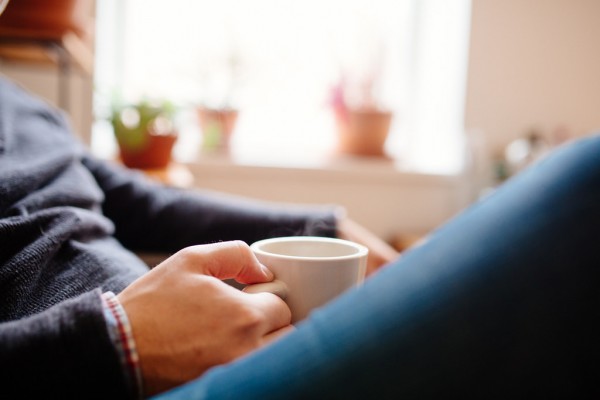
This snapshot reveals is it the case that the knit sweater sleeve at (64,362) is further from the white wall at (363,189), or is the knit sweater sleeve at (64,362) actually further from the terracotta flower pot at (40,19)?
the white wall at (363,189)

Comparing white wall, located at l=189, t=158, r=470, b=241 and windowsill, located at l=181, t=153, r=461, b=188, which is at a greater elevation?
windowsill, located at l=181, t=153, r=461, b=188

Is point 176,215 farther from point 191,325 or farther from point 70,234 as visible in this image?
point 191,325

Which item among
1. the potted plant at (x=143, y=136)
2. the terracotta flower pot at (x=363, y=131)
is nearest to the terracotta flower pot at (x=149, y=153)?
the potted plant at (x=143, y=136)

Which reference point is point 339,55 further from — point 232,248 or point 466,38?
point 232,248

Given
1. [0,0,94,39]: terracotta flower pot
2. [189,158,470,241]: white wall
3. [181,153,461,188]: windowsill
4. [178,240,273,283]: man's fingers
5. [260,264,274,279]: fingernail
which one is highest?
[0,0,94,39]: terracotta flower pot

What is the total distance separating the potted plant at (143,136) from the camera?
1.38m

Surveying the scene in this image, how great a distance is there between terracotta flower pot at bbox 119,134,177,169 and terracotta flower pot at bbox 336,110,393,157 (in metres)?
Result: 0.80

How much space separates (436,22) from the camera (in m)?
2.07

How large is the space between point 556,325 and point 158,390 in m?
0.23

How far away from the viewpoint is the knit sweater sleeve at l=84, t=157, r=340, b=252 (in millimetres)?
776

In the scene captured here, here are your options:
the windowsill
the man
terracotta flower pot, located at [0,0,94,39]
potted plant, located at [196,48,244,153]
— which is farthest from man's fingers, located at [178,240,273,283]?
potted plant, located at [196,48,244,153]

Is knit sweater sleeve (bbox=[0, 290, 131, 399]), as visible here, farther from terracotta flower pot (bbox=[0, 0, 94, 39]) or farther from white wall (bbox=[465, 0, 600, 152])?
white wall (bbox=[465, 0, 600, 152])

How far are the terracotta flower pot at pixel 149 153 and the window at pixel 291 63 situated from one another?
0.53 meters

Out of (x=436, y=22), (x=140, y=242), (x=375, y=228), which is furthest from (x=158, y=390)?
(x=436, y=22)
